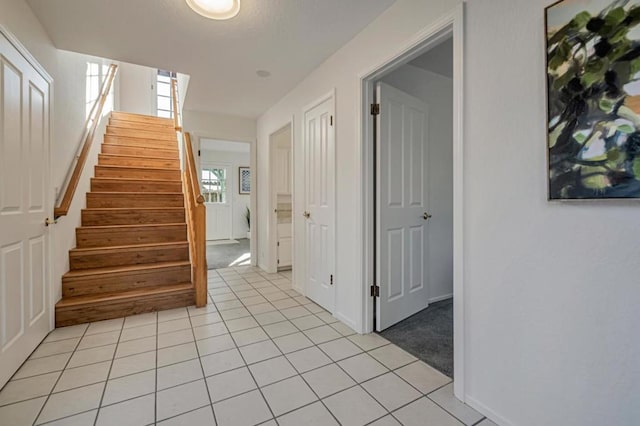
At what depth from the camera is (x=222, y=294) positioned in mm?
3207

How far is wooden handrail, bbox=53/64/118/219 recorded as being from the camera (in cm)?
245

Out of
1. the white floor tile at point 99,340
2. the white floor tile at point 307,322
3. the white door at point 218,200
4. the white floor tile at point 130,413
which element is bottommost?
the white floor tile at point 130,413

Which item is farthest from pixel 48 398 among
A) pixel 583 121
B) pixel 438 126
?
pixel 438 126

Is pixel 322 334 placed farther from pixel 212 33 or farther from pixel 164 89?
pixel 164 89

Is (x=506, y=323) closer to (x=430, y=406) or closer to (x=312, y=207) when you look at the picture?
(x=430, y=406)

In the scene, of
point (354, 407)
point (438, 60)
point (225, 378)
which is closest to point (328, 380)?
point (354, 407)

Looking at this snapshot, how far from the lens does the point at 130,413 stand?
1394 mm

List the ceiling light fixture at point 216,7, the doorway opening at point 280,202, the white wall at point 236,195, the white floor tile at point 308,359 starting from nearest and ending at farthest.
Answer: the ceiling light fixture at point 216,7
the white floor tile at point 308,359
the doorway opening at point 280,202
the white wall at point 236,195

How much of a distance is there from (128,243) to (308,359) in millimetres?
2567

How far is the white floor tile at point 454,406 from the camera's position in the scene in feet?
4.47

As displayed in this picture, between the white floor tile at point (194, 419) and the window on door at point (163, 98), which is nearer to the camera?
the white floor tile at point (194, 419)

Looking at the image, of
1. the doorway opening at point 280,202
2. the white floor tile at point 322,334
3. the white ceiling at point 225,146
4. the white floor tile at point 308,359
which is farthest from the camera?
the white ceiling at point 225,146

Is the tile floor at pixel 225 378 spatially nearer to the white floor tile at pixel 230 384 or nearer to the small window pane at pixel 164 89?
the white floor tile at pixel 230 384

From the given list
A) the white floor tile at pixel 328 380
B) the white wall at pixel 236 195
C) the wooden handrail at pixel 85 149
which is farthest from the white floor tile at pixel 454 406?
the white wall at pixel 236 195
